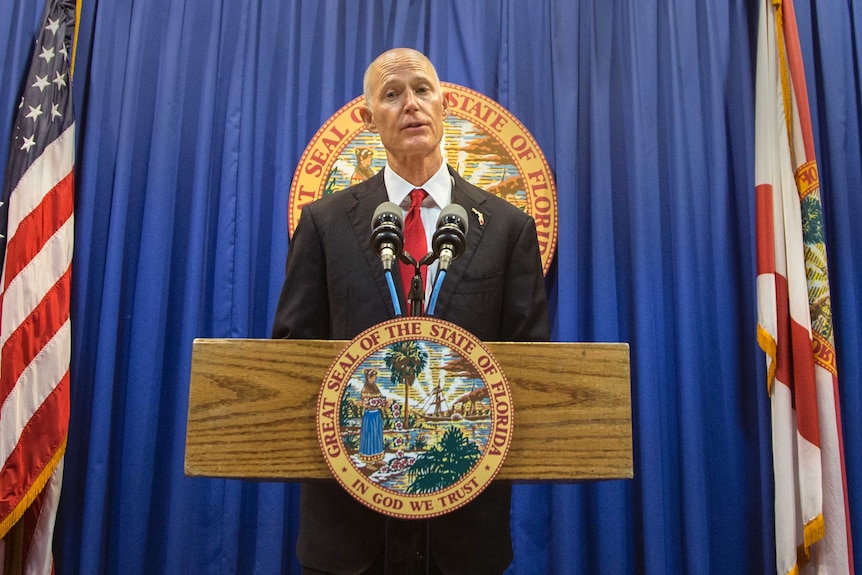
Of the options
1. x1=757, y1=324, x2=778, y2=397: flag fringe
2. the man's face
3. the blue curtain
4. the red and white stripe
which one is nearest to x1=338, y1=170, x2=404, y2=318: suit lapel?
the man's face

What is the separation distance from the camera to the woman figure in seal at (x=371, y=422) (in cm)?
103

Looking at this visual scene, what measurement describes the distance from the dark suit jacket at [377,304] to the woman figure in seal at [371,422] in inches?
15.3

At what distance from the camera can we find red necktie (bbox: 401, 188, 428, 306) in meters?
1.65

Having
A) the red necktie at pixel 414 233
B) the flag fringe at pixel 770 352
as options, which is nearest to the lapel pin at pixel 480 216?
the red necktie at pixel 414 233

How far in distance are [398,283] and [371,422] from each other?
448 mm

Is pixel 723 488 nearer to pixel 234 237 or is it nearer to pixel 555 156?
pixel 555 156

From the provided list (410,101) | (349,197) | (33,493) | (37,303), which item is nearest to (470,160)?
(410,101)

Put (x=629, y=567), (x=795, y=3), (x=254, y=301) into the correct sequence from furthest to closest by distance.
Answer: (x=795, y=3) → (x=254, y=301) → (x=629, y=567)

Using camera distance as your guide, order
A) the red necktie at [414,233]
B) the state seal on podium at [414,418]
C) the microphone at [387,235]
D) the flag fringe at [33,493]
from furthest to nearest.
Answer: the flag fringe at [33,493] < the red necktie at [414,233] < the microphone at [387,235] < the state seal on podium at [414,418]

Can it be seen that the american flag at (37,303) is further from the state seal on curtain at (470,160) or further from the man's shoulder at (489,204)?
the man's shoulder at (489,204)

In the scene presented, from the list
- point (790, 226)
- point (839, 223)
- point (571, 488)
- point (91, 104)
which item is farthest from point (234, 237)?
point (839, 223)

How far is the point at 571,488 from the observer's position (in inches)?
104

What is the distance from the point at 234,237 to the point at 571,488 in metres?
1.54

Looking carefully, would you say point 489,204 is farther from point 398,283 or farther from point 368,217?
point 398,283
